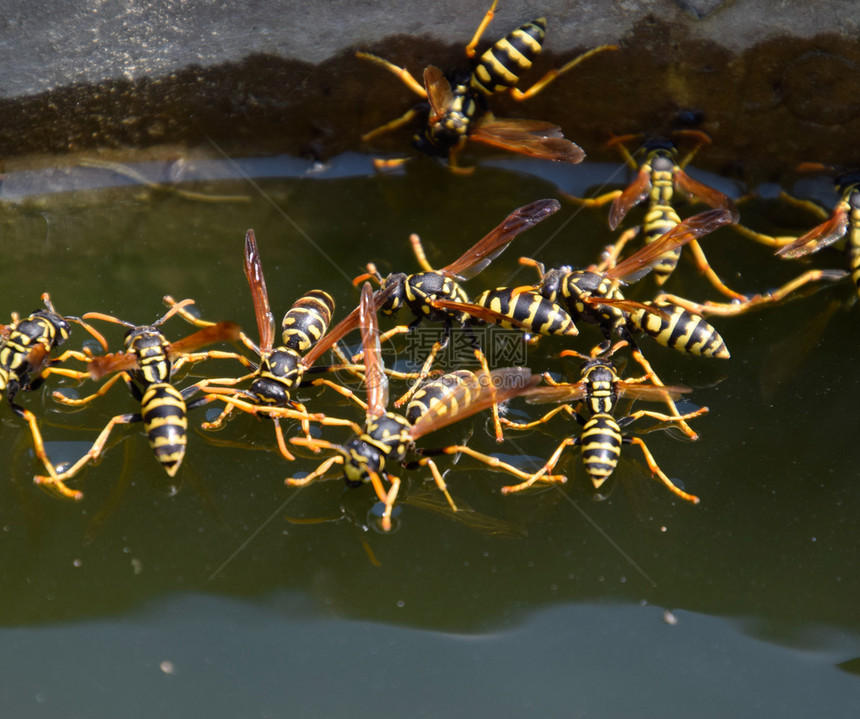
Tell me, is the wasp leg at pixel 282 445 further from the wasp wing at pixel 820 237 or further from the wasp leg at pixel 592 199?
the wasp wing at pixel 820 237

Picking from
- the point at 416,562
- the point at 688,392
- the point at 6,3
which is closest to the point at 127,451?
the point at 416,562

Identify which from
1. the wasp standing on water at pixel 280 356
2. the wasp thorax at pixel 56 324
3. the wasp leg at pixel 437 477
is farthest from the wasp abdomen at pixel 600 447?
the wasp thorax at pixel 56 324

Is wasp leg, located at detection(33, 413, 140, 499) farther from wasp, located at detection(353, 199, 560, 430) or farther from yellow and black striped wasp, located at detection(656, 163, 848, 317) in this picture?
yellow and black striped wasp, located at detection(656, 163, 848, 317)

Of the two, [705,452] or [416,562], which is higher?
[705,452]

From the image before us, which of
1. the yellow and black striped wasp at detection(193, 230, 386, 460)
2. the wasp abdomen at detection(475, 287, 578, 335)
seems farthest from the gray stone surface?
the wasp abdomen at detection(475, 287, 578, 335)

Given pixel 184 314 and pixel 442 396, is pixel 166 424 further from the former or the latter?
pixel 442 396

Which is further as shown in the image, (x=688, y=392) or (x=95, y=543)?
(x=688, y=392)

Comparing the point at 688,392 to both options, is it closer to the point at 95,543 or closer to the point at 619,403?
the point at 619,403

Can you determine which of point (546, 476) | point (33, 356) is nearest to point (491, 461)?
point (546, 476)
